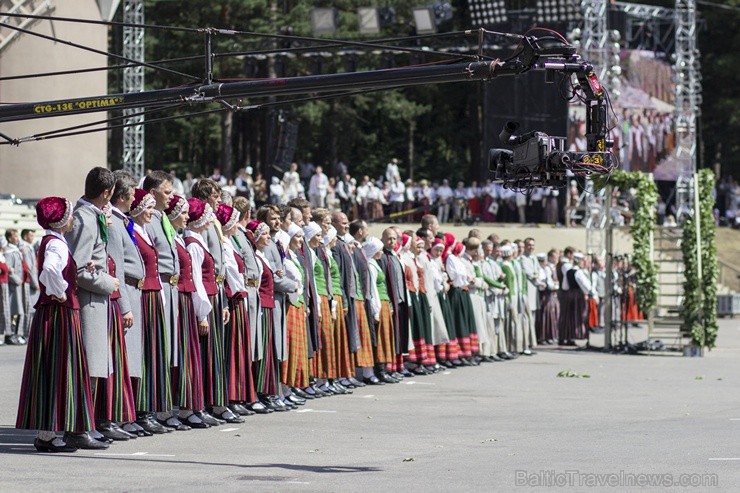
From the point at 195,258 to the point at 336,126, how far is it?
158 feet

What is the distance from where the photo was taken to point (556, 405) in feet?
49.7

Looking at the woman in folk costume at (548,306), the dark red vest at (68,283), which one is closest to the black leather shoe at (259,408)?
the dark red vest at (68,283)

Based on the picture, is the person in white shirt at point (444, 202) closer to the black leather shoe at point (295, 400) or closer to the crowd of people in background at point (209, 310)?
the crowd of people in background at point (209, 310)

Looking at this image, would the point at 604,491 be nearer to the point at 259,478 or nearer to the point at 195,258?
the point at 259,478

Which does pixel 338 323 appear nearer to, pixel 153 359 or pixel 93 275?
pixel 153 359

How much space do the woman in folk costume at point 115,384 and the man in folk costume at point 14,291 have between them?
13.1 metres

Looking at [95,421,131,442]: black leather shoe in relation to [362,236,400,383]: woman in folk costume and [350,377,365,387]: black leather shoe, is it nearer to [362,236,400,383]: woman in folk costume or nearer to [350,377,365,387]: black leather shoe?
[350,377,365,387]: black leather shoe

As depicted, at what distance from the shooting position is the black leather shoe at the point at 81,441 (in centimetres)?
1054

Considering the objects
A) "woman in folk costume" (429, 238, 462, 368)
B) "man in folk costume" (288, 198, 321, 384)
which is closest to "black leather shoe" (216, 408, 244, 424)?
"man in folk costume" (288, 198, 321, 384)

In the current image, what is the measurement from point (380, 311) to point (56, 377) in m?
8.15

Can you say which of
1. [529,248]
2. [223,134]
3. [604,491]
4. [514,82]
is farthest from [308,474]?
[223,134]

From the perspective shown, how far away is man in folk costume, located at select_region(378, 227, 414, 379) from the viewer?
18.7 m

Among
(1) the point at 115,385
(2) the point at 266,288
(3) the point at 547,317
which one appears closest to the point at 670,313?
(3) the point at 547,317

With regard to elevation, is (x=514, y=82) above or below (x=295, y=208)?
above
